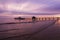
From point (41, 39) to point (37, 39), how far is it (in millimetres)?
331

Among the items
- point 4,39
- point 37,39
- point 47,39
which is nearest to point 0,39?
point 4,39

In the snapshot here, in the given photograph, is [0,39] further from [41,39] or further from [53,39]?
[53,39]

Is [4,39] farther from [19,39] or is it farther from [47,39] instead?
[47,39]

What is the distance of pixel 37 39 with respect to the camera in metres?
10.5

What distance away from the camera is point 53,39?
407 inches

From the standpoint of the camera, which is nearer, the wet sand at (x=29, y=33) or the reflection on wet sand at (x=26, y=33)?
the wet sand at (x=29, y=33)

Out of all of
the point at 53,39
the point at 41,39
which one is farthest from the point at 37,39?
the point at 53,39

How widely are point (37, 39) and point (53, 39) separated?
129cm

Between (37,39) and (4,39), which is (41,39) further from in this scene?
(4,39)

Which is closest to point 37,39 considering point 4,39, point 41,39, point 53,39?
point 41,39

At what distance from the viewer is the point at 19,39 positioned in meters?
10.4

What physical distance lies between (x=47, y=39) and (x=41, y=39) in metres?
0.50

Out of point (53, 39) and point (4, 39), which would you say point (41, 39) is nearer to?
point (53, 39)

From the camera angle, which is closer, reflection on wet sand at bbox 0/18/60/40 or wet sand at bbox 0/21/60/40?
wet sand at bbox 0/21/60/40
